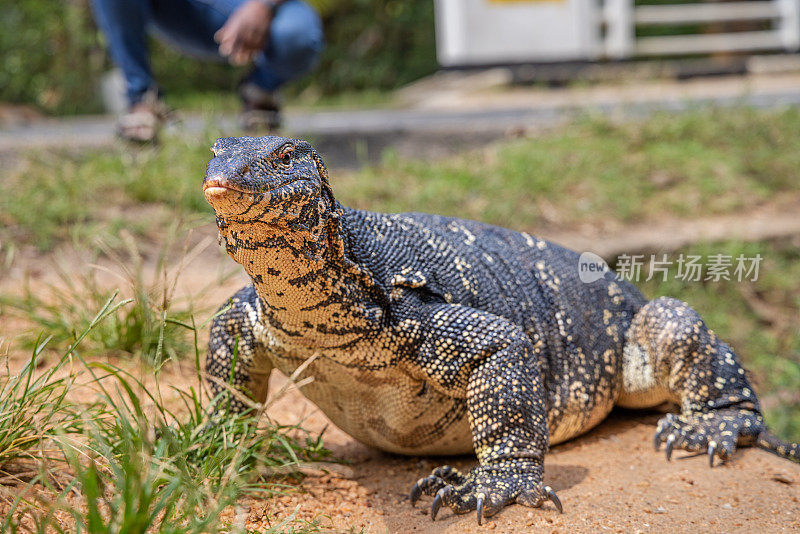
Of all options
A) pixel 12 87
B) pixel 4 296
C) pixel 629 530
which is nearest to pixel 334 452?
pixel 629 530

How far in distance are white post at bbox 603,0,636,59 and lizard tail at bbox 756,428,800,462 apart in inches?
491

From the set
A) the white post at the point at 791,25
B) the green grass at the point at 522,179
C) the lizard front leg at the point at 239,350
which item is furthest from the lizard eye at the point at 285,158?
the white post at the point at 791,25

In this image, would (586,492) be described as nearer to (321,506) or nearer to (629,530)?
(629,530)

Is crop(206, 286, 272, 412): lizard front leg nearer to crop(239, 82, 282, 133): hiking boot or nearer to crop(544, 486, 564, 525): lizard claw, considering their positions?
crop(544, 486, 564, 525): lizard claw

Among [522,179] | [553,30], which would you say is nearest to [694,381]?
[522,179]

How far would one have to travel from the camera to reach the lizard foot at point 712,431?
141 inches

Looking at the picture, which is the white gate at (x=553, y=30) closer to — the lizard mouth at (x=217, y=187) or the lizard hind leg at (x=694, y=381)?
the lizard hind leg at (x=694, y=381)

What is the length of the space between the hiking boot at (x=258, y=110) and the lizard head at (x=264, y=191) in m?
4.64

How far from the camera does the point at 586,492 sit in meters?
3.13

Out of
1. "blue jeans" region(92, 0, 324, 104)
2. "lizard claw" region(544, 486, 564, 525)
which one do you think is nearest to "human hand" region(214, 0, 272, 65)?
"blue jeans" region(92, 0, 324, 104)

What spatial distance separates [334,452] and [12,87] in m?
16.0

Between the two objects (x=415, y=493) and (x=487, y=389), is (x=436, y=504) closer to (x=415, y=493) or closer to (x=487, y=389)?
(x=415, y=493)

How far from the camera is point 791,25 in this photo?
15852mm

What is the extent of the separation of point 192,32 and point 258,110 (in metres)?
0.84
